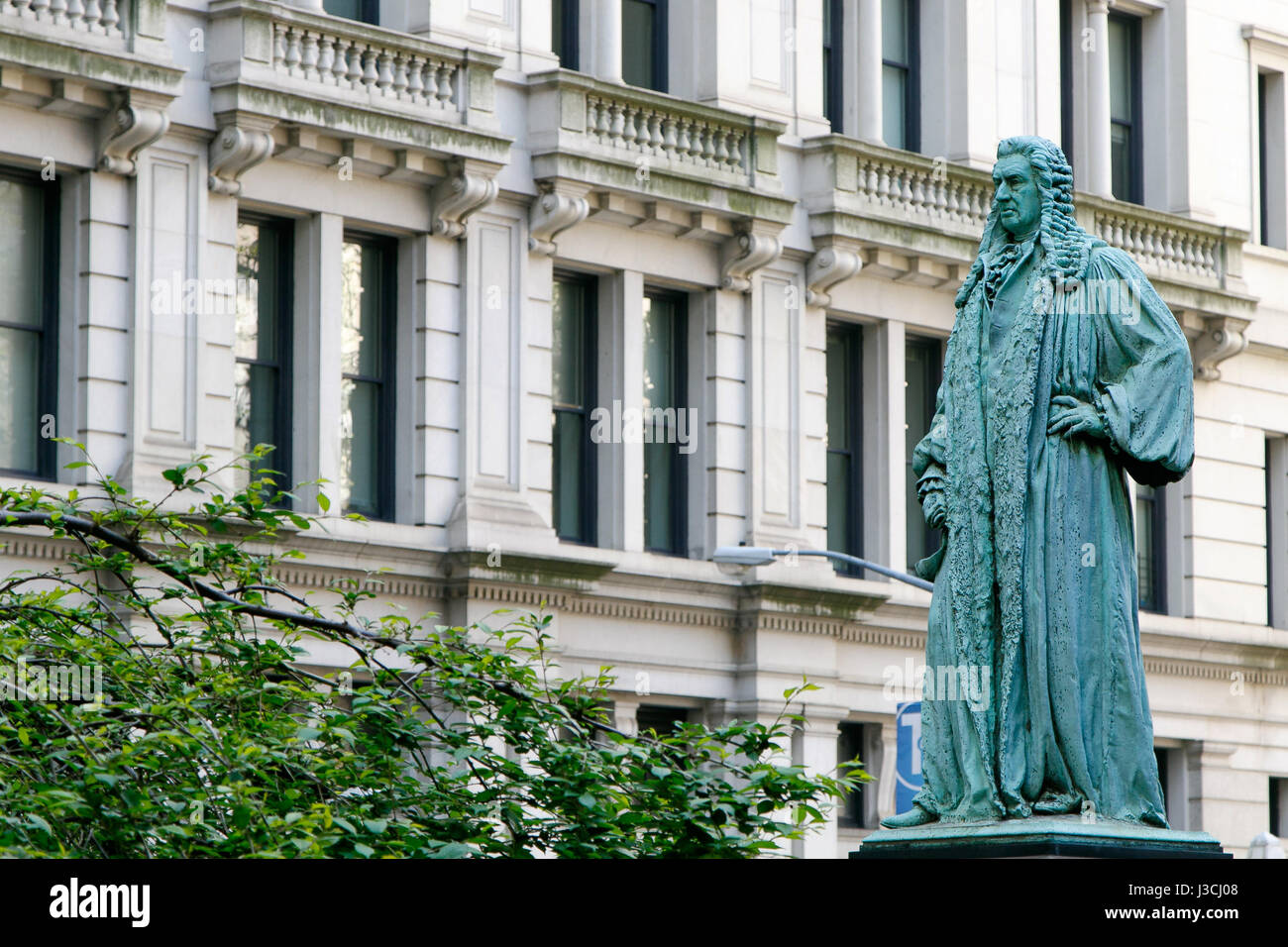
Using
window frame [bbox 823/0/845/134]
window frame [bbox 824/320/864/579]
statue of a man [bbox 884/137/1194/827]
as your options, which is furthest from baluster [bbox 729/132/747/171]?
statue of a man [bbox 884/137/1194/827]

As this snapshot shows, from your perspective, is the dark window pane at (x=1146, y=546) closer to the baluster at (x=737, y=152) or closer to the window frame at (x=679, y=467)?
the window frame at (x=679, y=467)

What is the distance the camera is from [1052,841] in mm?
9391

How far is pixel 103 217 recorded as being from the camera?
27047mm

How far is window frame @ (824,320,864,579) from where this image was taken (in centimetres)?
3469

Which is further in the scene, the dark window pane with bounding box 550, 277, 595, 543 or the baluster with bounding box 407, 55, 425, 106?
the dark window pane with bounding box 550, 277, 595, 543

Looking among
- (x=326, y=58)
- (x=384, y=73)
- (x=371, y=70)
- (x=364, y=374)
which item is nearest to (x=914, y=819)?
(x=326, y=58)

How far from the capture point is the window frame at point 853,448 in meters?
34.7

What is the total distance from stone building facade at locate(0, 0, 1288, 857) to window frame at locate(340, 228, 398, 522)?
46 mm

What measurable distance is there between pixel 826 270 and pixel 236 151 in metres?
8.75

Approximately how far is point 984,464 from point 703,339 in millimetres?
Answer: 22431

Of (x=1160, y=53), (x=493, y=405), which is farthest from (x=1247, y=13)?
(x=493, y=405)

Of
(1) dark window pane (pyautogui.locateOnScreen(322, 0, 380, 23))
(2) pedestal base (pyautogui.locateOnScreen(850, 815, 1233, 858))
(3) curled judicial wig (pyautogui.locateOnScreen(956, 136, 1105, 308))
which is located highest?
(1) dark window pane (pyautogui.locateOnScreen(322, 0, 380, 23))

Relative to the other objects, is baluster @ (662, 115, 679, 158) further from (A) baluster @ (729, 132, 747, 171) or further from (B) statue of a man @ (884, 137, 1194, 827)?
(B) statue of a man @ (884, 137, 1194, 827)
